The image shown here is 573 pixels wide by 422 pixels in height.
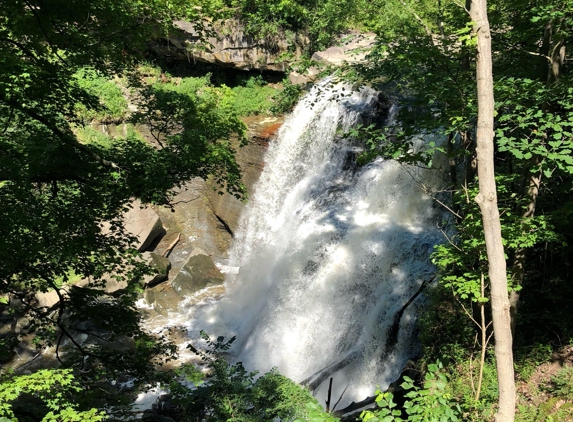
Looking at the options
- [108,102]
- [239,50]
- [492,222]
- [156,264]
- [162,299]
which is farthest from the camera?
[239,50]

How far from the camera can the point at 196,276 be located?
42.2 ft

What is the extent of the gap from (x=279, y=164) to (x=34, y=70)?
1036 cm

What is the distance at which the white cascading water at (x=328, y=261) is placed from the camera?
8797mm

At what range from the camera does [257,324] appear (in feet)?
35.8

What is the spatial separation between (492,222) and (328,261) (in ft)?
27.3

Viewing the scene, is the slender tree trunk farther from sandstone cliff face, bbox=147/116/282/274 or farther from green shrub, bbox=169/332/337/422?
sandstone cliff face, bbox=147/116/282/274

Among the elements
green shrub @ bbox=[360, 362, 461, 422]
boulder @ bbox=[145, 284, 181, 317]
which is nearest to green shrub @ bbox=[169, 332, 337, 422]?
green shrub @ bbox=[360, 362, 461, 422]

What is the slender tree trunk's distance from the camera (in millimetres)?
2691

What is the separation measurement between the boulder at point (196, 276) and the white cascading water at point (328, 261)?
54cm

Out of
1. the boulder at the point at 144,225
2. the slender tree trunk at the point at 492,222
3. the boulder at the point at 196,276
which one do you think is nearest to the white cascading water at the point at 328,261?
the boulder at the point at 196,276

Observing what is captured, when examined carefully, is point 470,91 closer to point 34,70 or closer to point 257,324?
point 34,70

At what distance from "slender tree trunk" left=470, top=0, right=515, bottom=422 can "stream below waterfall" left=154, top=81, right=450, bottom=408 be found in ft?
13.1

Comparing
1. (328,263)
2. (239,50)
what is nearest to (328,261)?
(328,263)

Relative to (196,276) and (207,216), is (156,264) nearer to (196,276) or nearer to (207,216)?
(196,276)
